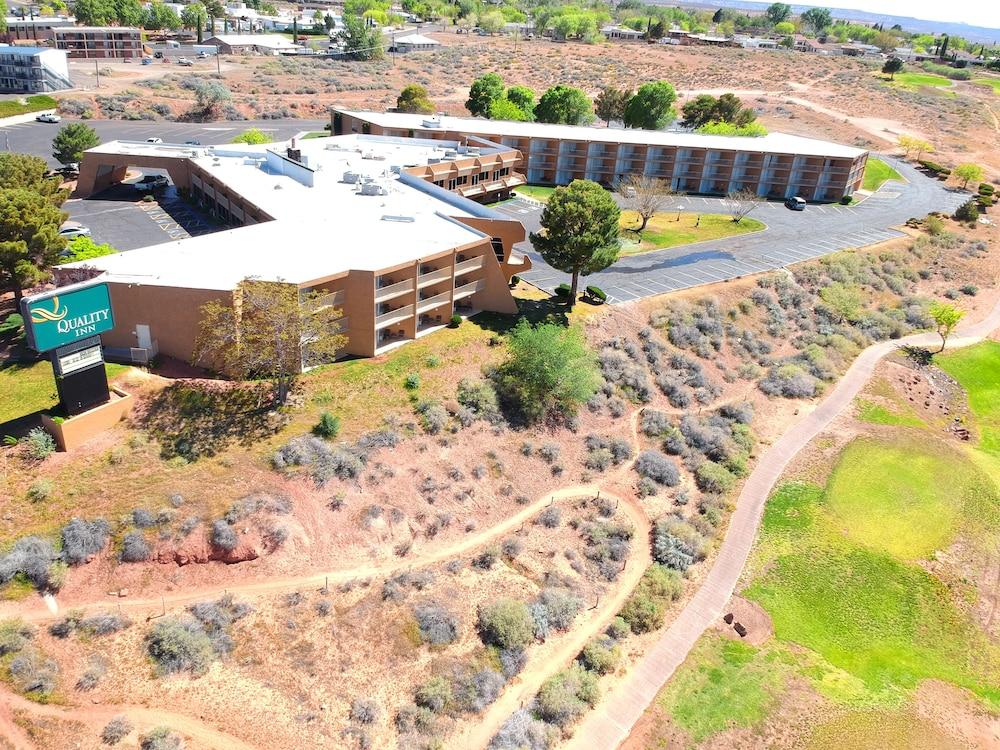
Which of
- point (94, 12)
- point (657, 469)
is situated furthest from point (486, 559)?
point (94, 12)

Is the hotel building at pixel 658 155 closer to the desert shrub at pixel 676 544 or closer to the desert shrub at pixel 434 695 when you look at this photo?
the desert shrub at pixel 676 544

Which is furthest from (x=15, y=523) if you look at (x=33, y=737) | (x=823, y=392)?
(x=823, y=392)

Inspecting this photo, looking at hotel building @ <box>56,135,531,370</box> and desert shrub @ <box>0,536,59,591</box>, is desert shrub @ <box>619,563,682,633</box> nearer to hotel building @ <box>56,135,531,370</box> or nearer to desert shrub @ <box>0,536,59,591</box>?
hotel building @ <box>56,135,531,370</box>

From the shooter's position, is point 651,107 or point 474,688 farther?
point 651,107

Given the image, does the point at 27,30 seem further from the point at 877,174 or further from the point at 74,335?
the point at 877,174

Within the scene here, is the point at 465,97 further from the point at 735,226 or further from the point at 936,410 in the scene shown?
the point at 936,410

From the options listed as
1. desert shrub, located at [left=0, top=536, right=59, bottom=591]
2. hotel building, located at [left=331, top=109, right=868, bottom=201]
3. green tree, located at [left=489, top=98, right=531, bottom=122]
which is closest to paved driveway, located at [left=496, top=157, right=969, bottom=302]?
hotel building, located at [left=331, top=109, right=868, bottom=201]
